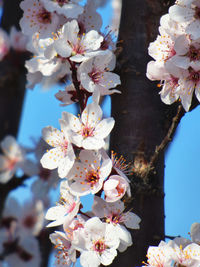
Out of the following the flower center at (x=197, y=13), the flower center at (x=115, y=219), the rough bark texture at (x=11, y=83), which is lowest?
the rough bark texture at (x=11, y=83)

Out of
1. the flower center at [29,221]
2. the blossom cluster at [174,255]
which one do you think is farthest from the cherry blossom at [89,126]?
the flower center at [29,221]

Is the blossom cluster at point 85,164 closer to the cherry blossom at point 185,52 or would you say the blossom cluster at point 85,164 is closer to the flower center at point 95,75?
the flower center at point 95,75

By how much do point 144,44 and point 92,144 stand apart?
21.1 inches

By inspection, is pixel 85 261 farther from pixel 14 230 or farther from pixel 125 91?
pixel 14 230

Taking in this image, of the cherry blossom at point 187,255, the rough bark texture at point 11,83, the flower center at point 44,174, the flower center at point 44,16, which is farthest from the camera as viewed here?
the flower center at point 44,174

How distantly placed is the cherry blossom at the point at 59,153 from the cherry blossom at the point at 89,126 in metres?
0.03

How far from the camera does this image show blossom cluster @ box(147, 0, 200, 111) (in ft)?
3.83

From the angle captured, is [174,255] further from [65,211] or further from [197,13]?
[197,13]

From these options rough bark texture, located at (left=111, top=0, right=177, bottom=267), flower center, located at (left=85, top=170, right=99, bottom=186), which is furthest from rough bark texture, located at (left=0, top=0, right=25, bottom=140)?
flower center, located at (left=85, top=170, right=99, bottom=186)

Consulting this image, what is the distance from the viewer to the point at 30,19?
1.47 meters

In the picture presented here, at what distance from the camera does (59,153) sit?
119 centimetres

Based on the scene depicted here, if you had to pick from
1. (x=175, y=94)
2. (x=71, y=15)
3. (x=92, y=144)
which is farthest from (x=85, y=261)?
(x=71, y=15)

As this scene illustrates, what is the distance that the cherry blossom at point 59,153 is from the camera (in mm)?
1111

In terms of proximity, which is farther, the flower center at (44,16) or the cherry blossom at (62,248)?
the flower center at (44,16)
